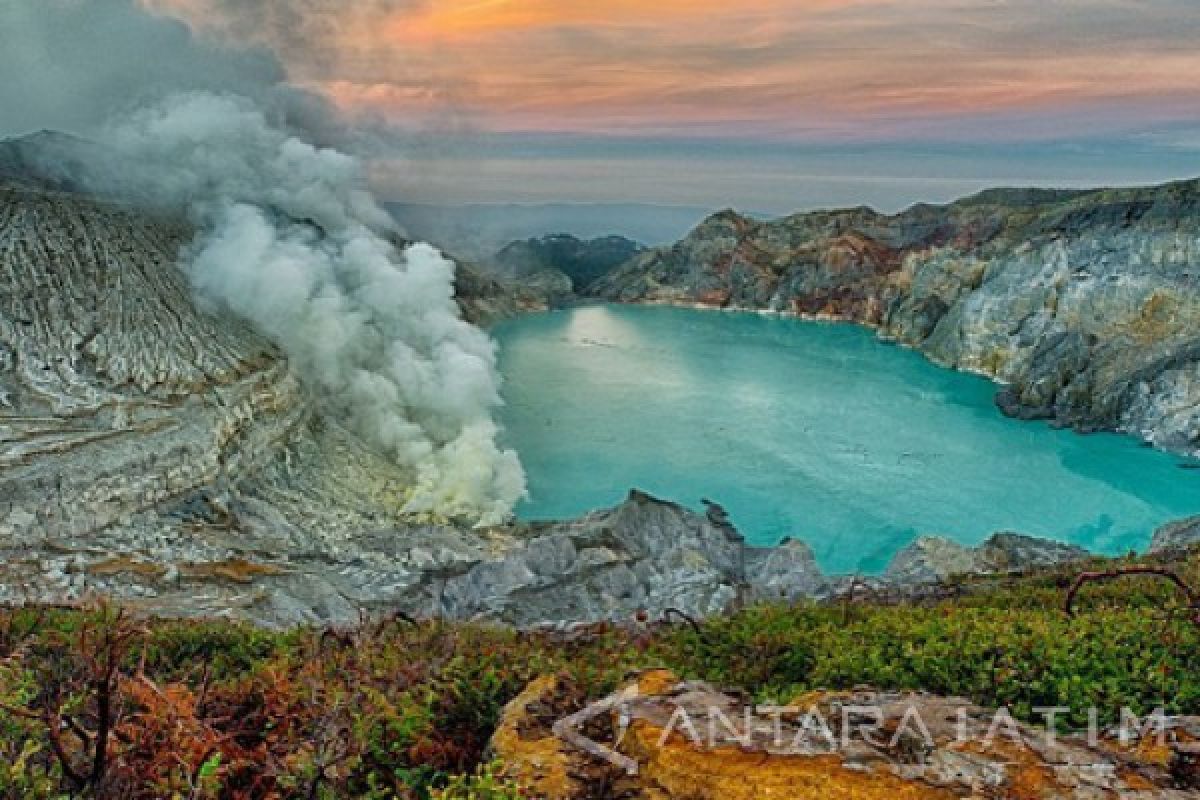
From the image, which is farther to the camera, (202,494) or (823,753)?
(202,494)

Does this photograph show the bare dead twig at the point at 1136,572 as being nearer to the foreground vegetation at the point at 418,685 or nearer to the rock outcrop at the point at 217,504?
the foreground vegetation at the point at 418,685

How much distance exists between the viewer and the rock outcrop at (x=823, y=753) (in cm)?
279

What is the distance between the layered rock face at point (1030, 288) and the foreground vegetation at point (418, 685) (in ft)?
147

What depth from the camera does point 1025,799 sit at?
275 centimetres

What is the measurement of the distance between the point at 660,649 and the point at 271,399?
26.5 metres

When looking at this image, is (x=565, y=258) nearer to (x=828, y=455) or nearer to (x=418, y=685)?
(x=828, y=455)

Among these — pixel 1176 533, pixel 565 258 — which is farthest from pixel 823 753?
pixel 565 258

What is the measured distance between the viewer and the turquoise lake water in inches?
1230

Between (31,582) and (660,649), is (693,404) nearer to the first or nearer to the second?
(31,582)

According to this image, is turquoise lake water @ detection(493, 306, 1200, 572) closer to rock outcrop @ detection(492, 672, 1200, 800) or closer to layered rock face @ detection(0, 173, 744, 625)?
layered rock face @ detection(0, 173, 744, 625)

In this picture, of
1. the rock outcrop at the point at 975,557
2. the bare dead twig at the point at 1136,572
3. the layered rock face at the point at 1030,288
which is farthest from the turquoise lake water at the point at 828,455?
the bare dead twig at the point at 1136,572

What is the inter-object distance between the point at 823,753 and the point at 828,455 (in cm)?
3739

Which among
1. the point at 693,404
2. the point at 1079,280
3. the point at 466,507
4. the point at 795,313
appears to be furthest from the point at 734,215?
the point at 466,507

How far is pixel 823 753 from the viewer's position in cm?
296
